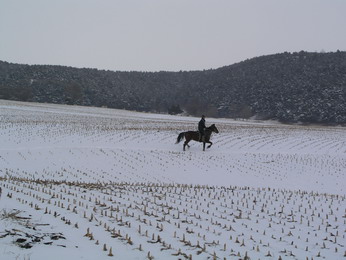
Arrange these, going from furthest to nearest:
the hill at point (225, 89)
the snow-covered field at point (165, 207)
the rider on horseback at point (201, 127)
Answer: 1. the hill at point (225, 89)
2. the rider on horseback at point (201, 127)
3. the snow-covered field at point (165, 207)

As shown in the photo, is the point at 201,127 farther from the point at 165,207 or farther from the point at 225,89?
the point at 225,89

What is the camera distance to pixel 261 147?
2769cm

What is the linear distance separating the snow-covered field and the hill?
63341 mm

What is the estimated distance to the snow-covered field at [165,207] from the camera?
616cm

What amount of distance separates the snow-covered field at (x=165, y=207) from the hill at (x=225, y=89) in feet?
208

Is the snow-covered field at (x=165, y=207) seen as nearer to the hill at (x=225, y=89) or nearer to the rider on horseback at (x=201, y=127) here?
the rider on horseback at (x=201, y=127)

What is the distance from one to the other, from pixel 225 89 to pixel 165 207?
10191 centimetres

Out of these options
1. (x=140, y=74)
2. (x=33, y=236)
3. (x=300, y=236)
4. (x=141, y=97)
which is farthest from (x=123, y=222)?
(x=140, y=74)

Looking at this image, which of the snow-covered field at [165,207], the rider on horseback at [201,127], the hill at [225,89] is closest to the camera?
the snow-covered field at [165,207]

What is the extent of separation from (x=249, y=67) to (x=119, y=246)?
118 metres

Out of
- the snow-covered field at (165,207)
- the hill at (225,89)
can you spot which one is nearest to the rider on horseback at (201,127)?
the snow-covered field at (165,207)

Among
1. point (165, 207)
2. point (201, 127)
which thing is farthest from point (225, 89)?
point (165, 207)

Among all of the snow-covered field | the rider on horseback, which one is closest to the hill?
the rider on horseback

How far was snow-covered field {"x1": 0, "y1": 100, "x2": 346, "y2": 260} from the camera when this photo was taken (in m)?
6.16
